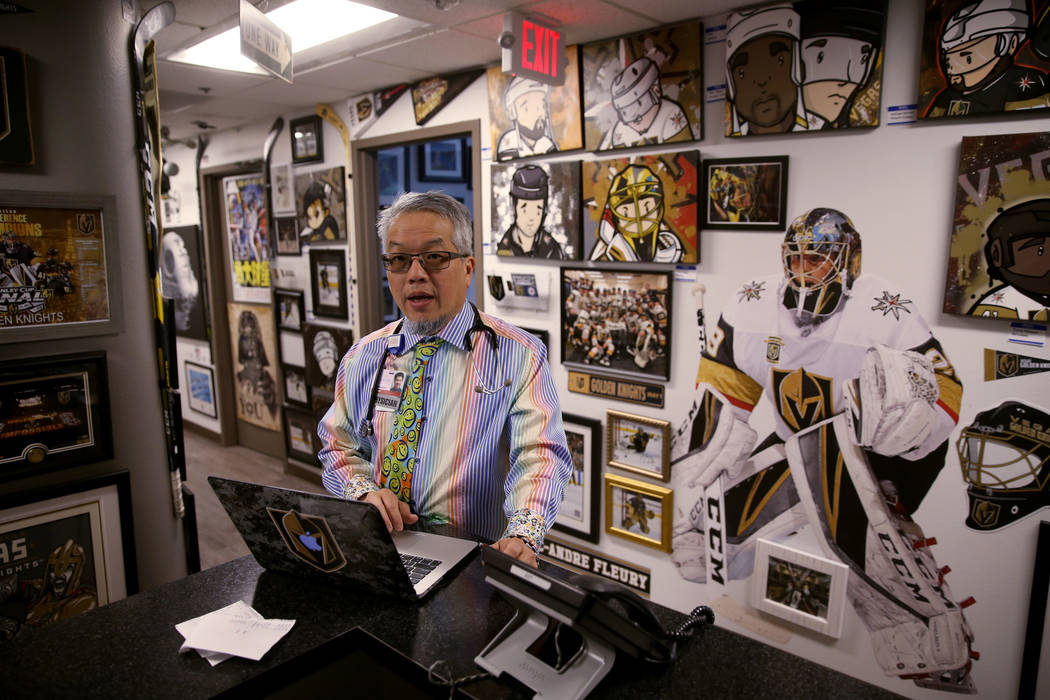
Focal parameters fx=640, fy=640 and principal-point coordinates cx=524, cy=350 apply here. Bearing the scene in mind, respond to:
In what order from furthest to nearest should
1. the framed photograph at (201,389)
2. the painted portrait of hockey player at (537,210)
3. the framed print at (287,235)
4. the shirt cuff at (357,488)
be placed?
1. the framed photograph at (201,389)
2. the framed print at (287,235)
3. the painted portrait of hockey player at (537,210)
4. the shirt cuff at (357,488)

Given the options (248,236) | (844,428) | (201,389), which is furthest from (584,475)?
(201,389)

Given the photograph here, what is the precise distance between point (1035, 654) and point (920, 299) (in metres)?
1.14

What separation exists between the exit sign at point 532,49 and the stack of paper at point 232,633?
1.89 m

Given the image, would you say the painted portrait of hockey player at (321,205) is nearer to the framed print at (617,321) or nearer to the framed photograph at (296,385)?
the framed photograph at (296,385)

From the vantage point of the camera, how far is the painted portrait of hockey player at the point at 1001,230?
6.03 ft

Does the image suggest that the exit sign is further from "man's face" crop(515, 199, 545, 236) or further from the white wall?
"man's face" crop(515, 199, 545, 236)

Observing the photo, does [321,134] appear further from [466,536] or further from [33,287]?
[466,536]

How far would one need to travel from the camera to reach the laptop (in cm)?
117

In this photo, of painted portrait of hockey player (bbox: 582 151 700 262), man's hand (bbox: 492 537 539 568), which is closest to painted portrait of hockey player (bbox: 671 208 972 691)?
painted portrait of hockey player (bbox: 582 151 700 262)

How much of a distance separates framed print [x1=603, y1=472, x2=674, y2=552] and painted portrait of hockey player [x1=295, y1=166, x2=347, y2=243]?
241 cm

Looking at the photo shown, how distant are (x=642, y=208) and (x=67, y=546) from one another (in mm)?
2411

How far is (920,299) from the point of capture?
2.10m

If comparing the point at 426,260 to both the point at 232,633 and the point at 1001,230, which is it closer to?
the point at 232,633

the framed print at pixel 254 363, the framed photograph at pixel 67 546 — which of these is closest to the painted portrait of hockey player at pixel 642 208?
the framed photograph at pixel 67 546
